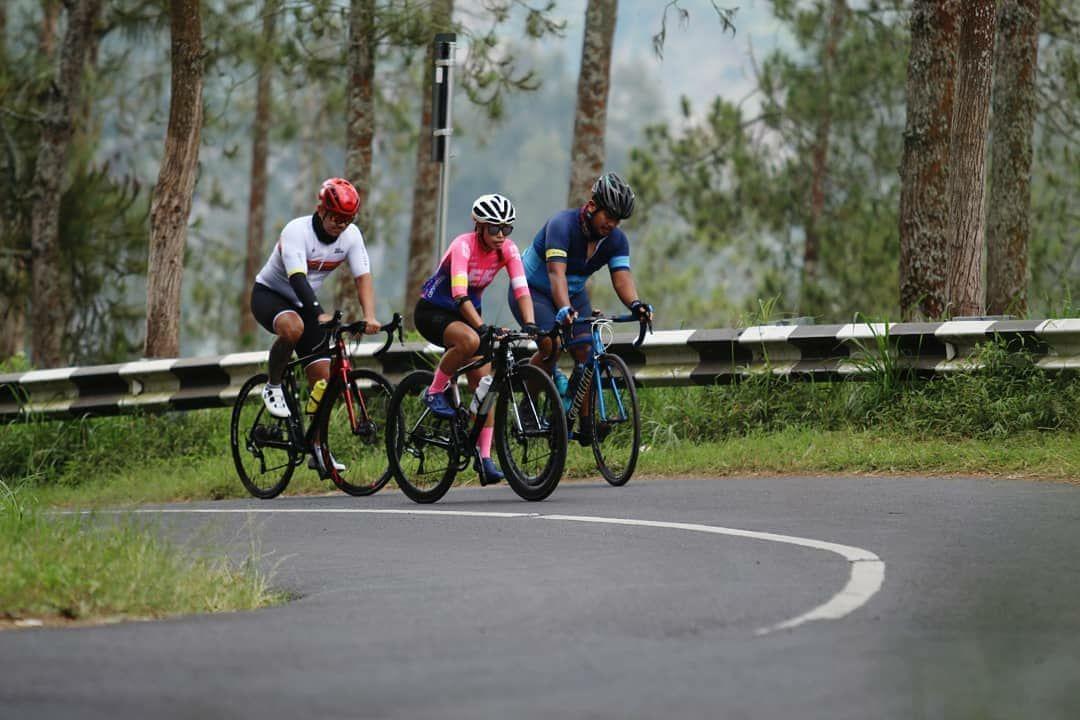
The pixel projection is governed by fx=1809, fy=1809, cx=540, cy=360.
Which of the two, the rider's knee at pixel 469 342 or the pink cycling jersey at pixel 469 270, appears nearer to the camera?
the pink cycling jersey at pixel 469 270

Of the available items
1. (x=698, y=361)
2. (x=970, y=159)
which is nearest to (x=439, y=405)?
(x=698, y=361)

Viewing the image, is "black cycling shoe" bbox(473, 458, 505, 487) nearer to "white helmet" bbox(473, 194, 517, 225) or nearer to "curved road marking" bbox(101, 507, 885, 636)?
"curved road marking" bbox(101, 507, 885, 636)

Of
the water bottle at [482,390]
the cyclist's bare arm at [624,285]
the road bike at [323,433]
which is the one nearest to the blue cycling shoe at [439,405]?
the water bottle at [482,390]

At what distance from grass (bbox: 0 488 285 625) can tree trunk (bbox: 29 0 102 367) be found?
18511mm

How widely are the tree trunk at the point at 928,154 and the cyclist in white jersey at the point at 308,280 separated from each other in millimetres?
5160

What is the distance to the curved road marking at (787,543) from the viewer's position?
21.3 ft

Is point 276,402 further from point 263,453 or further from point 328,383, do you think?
point 263,453

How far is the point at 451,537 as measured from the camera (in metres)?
9.52

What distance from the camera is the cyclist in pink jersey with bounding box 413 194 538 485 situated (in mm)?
11453

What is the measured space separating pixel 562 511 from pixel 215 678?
16.6ft

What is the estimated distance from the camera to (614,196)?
39.3 feet

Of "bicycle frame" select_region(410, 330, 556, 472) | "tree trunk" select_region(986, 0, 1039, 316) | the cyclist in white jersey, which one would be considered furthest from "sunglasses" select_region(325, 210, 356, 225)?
"tree trunk" select_region(986, 0, 1039, 316)

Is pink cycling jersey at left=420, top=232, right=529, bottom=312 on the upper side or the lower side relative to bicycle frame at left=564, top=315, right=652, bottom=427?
upper

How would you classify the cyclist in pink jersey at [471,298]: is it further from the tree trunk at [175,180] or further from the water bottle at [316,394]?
the tree trunk at [175,180]
